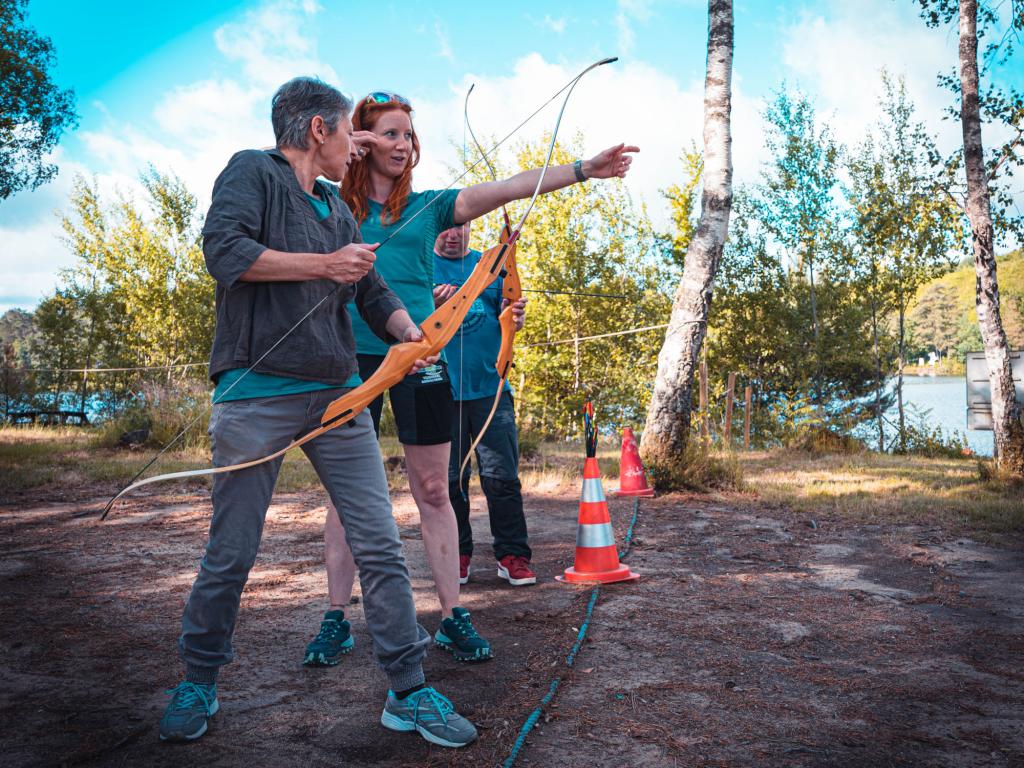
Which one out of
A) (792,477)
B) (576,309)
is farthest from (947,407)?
(792,477)

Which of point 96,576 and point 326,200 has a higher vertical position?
point 326,200

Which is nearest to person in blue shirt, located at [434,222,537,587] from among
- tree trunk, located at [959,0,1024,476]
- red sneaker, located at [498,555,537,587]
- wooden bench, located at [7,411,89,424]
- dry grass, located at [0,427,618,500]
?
red sneaker, located at [498,555,537,587]

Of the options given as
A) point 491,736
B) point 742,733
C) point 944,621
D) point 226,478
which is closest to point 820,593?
point 944,621

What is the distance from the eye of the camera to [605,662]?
2.87 metres

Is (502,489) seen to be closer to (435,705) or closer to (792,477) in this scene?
(435,705)

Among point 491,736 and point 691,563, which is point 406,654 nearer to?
point 491,736

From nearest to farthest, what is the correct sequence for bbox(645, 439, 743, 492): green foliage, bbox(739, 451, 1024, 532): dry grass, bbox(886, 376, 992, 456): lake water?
1. bbox(739, 451, 1024, 532): dry grass
2. bbox(645, 439, 743, 492): green foliage
3. bbox(886, 376, 992, 456): lake water

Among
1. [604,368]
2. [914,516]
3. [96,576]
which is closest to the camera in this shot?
[96,576]

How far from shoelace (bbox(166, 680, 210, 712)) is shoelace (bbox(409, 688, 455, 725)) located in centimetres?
62

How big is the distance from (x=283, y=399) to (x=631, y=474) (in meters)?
5.18

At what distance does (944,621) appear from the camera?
3393 millimetres

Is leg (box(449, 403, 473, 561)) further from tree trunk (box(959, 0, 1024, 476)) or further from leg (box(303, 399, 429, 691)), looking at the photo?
tree trunk (box(959, 0, 1024, 476))

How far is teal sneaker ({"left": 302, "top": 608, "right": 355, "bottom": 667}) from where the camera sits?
2.86 m

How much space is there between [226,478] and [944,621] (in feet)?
9.95
